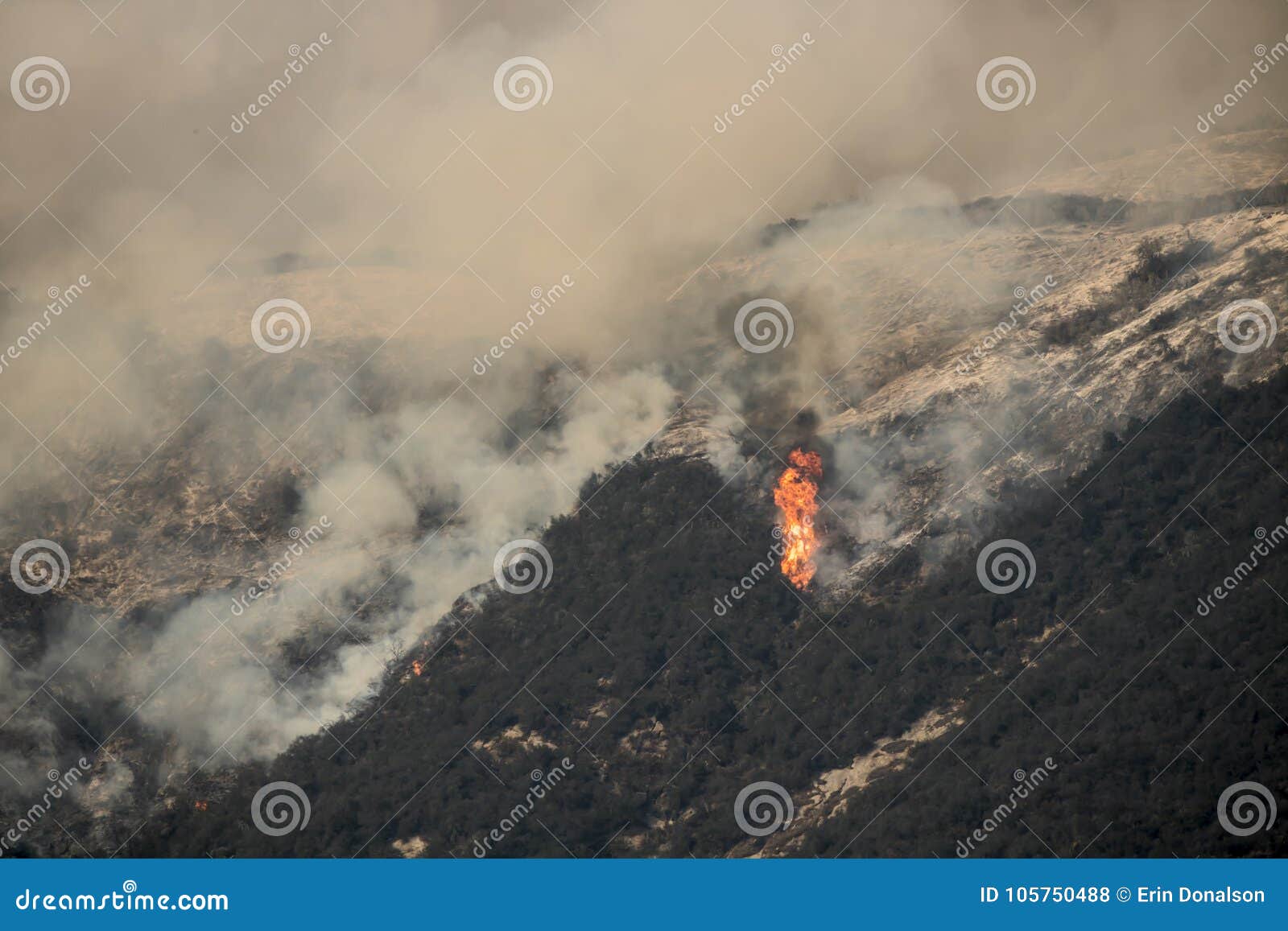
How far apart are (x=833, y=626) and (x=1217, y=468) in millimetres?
37540

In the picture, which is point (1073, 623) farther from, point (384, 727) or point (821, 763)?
point (384, 727)

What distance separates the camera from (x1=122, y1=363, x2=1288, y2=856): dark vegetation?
119562mm

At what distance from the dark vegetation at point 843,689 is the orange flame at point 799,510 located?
6.99ft

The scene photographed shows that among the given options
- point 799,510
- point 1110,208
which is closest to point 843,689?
point 799,510

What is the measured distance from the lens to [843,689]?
139125mm

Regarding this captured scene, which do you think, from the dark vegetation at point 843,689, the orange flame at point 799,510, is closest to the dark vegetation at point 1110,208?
the dark vegetation at point 843,689

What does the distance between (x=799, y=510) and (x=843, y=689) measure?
20.3 meters

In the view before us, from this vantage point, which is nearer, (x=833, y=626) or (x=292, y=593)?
(x=833, y=626)

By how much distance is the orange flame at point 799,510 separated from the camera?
14875 cm

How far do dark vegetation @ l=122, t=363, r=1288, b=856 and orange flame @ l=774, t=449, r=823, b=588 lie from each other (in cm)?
213

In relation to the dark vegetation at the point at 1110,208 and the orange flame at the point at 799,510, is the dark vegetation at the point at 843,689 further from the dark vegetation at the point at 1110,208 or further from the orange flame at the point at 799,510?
the dark vegetation at the point at 1110,208

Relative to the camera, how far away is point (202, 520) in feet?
563

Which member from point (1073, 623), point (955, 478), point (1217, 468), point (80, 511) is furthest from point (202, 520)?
point (1217, 468)

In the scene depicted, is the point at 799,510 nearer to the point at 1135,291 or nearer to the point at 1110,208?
the point at 1135,291
